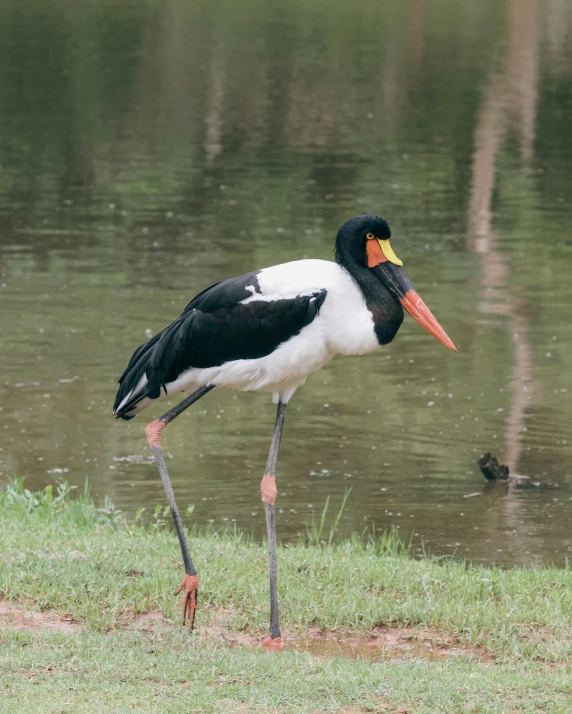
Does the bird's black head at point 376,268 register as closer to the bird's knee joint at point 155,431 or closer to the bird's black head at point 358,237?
the bird's black head at point 358,237

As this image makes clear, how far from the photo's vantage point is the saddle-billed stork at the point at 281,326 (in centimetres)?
549

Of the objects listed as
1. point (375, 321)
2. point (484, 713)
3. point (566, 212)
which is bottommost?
point (566, 212)

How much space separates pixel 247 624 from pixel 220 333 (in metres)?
1.09

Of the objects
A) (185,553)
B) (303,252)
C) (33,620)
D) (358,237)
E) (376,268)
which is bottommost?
(303,252)

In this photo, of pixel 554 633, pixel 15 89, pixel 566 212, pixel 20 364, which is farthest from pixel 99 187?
pixel 554 633

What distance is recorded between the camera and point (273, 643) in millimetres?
5402

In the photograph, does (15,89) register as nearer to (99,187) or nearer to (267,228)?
(99,187)

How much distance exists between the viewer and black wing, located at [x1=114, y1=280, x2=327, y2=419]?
548 cm

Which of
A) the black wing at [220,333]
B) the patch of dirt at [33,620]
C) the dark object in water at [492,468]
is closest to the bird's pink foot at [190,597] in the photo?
the patch of dirt at [33,620]

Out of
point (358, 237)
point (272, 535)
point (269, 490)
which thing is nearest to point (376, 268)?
point (358, 237)

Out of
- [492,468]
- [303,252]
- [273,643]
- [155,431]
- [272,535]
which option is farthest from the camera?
[303,252]

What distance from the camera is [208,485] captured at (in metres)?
8.57

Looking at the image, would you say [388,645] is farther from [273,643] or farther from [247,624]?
[247,624]

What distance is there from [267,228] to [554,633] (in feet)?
35.4
